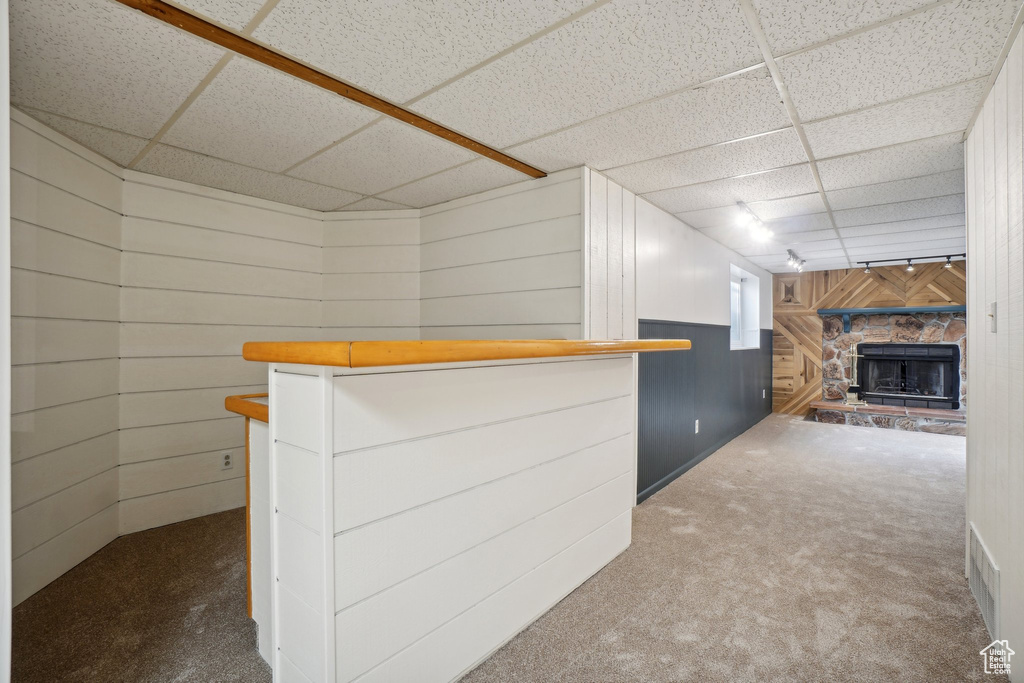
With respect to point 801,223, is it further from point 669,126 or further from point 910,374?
point 910,374

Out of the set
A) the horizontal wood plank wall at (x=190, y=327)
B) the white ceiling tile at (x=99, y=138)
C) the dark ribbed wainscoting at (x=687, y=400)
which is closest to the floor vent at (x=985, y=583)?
the dark ribbed wainscoting at (x=687, y=400)

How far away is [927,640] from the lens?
6.28 ft

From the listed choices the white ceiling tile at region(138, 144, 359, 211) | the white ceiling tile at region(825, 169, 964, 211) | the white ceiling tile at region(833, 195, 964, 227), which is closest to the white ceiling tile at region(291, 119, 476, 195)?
the white ceiling tile at region(138, 144, 359, 211)

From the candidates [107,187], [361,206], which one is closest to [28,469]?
[107,187]

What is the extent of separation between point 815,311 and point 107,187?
26.6ft

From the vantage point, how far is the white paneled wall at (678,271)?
366 centimetres

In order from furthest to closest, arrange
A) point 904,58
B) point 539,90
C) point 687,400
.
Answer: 1. point 687,400
2. point 539,90
3. point 904,58

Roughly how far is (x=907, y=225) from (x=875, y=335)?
3210 millimetres

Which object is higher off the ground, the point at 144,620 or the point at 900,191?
the point at 900,191

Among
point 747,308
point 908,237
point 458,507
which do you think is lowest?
point 458,507

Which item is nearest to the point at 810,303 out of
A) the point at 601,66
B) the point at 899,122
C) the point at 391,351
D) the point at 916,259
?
the point at 916,259

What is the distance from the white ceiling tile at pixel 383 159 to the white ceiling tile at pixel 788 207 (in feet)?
7.72

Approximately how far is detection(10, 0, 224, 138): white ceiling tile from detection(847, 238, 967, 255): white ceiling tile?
20.3 ft

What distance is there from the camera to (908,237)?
4.77 m
